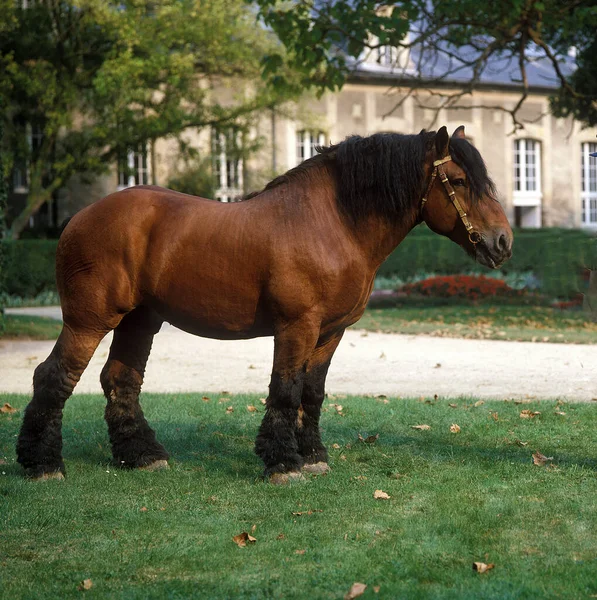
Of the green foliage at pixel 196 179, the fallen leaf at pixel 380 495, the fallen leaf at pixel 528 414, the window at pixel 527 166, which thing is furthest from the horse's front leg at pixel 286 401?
the window at pixel 527 166

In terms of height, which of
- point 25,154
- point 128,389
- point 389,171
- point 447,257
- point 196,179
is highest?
point 25,154

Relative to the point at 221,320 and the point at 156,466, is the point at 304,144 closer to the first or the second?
the point at 156,466

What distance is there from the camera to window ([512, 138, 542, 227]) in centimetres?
3712

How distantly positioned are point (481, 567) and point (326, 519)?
1036 millimetres

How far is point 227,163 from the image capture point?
29750mm

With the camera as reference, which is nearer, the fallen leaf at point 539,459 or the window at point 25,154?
the fallen leaf at point 539,459

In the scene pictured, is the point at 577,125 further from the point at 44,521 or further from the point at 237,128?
the point at 44,521

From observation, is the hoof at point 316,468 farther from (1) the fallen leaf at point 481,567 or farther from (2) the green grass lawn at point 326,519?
(1) the fallen leaf at point 481,567

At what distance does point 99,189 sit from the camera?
28.7 m

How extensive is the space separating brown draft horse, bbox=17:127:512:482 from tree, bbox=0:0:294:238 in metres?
15.9

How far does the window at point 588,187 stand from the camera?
3841cm

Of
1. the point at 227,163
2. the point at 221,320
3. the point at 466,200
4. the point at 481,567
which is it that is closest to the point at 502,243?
the point at 466,200

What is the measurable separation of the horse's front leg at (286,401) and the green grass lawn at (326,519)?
0.55 feet

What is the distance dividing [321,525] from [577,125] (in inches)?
1415
